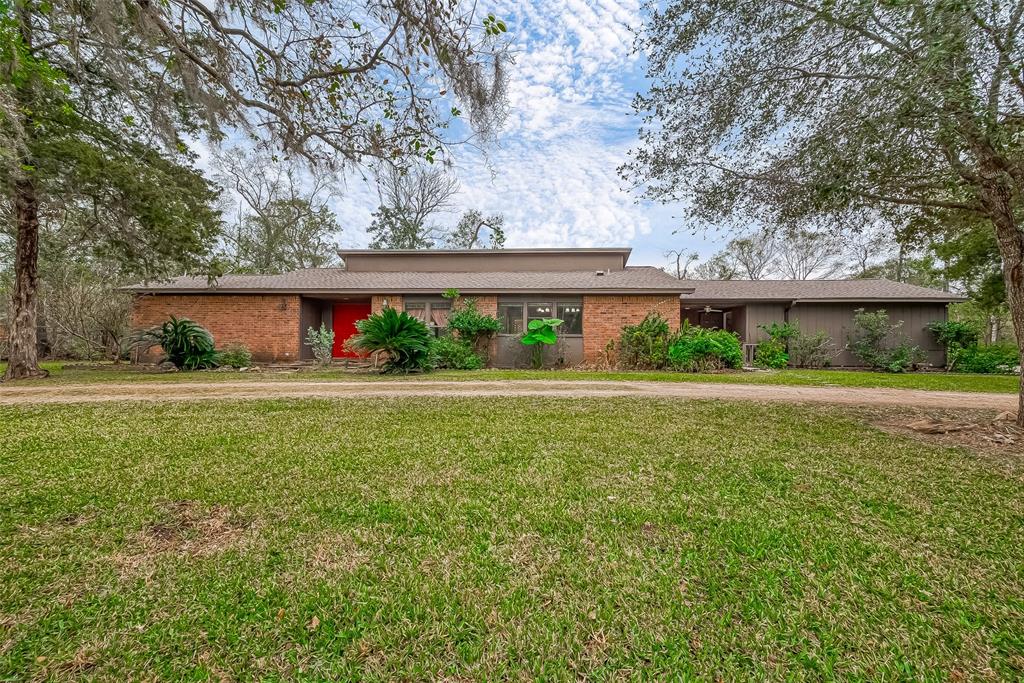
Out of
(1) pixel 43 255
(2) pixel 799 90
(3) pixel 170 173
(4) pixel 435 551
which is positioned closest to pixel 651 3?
(2) pixel 799 90

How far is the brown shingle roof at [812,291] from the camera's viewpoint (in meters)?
14.5

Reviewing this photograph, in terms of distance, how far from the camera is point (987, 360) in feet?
42.8

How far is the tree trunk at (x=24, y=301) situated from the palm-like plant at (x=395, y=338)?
286 inches

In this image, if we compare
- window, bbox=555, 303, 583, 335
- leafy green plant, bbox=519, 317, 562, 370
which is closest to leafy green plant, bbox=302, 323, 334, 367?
leafy green plant, bbox=519, 317, 562, 370

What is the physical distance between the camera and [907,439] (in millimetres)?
4543

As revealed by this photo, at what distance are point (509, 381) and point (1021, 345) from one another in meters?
7.34

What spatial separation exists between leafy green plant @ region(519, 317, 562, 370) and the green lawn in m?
8.41

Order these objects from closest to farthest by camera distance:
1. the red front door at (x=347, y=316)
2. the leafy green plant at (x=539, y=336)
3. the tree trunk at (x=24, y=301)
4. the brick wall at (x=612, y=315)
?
the tree trunk at (x=24, y=301)
the leafy green plant at (x=539, y=336)
the brick wall at (x=612, y=315)
the red front door at (x=347, y=316)

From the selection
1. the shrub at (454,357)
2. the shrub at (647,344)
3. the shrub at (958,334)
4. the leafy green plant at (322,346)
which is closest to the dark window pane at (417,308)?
the shrub at (454,357)

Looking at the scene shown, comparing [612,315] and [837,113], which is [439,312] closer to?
[612,315]

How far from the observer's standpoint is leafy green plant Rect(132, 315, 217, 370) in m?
11.1

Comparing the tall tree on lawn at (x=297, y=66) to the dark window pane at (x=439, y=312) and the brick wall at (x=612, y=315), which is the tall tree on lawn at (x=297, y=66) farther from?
the brick wall at (x=612, y=315)

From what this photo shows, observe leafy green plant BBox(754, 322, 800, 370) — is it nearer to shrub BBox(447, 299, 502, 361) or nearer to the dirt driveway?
the dirt driveway

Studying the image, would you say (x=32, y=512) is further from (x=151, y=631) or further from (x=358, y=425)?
(x=358, y=425)
